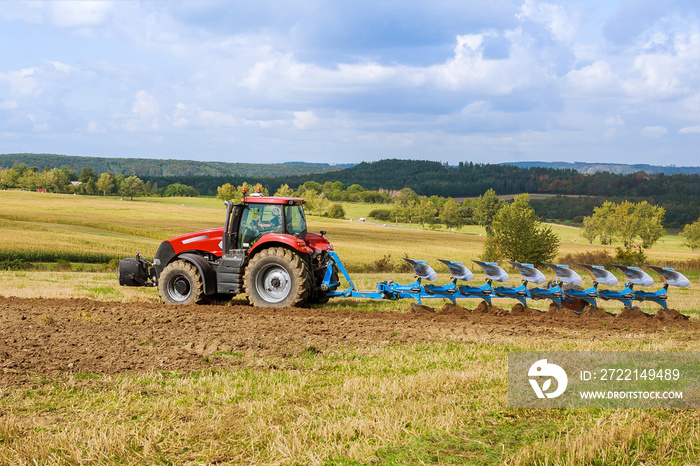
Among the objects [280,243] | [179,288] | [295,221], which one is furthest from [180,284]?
[295,221]

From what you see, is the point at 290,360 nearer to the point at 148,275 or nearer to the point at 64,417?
the point at 64,417

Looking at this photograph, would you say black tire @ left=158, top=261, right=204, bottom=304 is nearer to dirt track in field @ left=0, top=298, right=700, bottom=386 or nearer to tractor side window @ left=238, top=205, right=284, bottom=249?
dirt track in field @ left=0, top=298, right=700, bottom=386

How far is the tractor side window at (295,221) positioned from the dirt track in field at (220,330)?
1.74m

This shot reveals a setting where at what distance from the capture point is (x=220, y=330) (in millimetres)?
9250

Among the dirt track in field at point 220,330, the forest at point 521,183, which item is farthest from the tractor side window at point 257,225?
the forest at point 521,183

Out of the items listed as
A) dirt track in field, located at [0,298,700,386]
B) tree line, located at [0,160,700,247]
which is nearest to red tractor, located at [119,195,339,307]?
dirt track in field, located at [0,298,700,386]

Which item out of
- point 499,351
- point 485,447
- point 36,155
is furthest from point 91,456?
point 36,155

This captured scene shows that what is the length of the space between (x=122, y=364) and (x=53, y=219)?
49121mm

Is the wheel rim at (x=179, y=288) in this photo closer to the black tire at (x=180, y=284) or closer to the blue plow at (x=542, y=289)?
the black tire at (x=180, y=284)

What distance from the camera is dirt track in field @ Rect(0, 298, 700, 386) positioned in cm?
739

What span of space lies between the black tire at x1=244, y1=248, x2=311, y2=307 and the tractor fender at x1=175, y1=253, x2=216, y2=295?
0.87 metres

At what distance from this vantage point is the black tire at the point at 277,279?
1147 centimetres

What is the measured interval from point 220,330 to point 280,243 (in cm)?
295

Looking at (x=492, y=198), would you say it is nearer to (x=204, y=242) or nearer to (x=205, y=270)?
(x=204, y=242)
